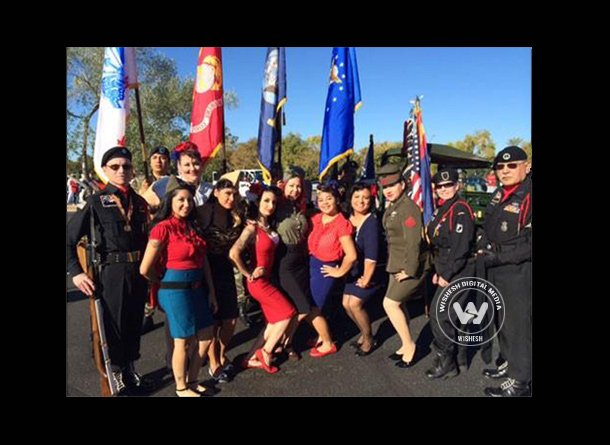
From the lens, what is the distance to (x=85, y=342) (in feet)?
13.0

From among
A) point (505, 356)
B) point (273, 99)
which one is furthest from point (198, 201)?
point (505, 356)

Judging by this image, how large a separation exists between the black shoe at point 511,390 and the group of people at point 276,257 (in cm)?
1

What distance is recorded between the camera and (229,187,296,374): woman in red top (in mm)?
3312

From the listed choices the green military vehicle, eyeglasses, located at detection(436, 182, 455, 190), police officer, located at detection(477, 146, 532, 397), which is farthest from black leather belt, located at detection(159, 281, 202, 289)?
the green military vehicle

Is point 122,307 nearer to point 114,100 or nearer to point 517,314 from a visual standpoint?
point 114,100

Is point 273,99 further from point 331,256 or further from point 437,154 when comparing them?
point 437,154

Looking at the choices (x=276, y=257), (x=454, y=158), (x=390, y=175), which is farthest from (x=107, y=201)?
(x=454, y=158)

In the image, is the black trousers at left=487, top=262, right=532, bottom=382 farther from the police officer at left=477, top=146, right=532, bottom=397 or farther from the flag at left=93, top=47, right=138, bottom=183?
the flag at left=93, top=47, right=138, bottom=183

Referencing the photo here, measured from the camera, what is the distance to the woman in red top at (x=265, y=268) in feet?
10.9

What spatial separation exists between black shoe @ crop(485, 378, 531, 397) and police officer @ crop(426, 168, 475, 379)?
353 millimetres

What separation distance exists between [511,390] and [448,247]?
1.37m

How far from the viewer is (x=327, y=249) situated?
144 inches

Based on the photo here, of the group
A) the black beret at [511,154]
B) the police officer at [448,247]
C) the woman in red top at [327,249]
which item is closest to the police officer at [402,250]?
the police officer at [448,247]

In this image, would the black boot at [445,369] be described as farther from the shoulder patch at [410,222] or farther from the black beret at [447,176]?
the black beret at [447,176]
